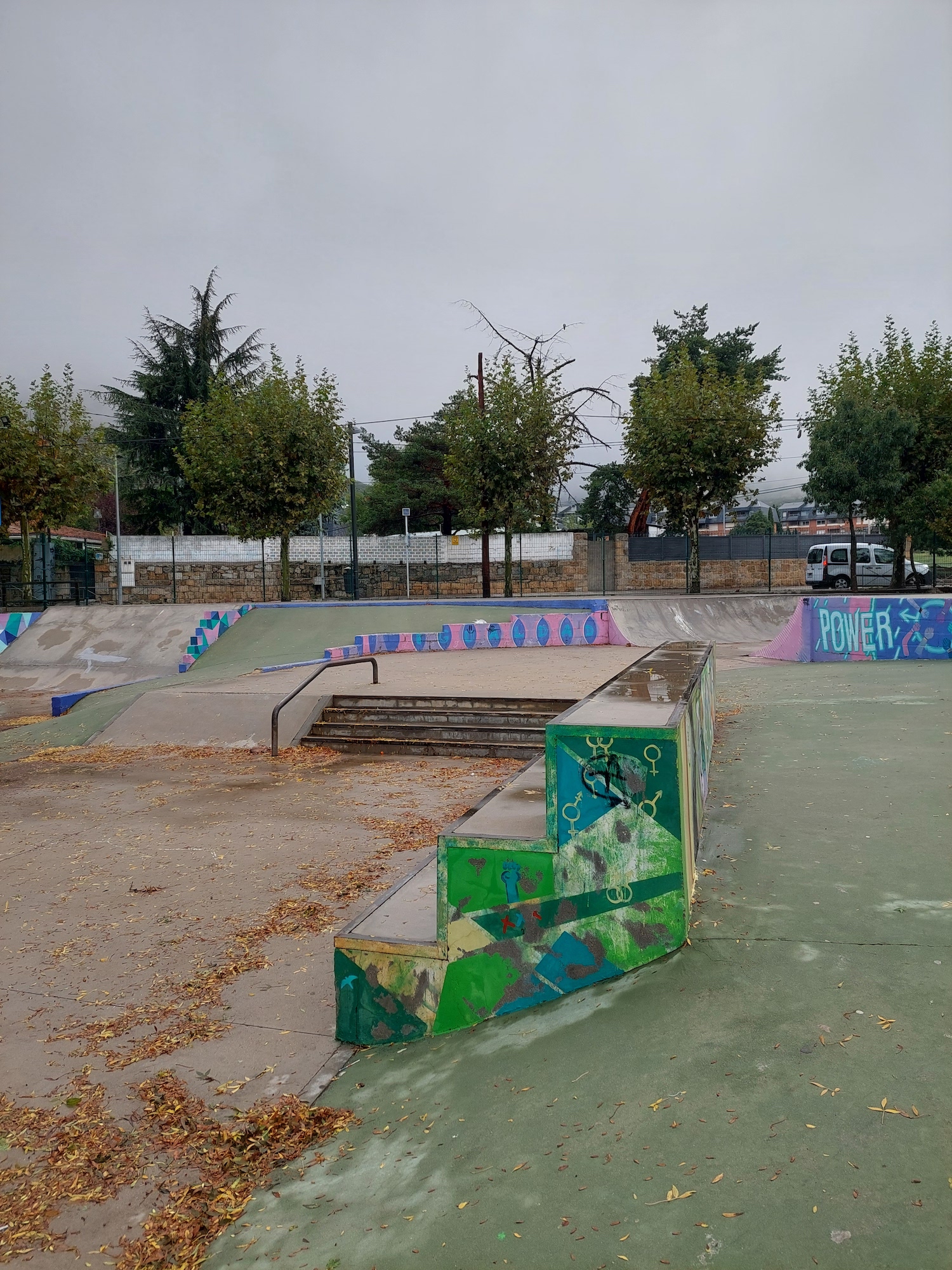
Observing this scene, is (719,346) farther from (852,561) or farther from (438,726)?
(438,726)

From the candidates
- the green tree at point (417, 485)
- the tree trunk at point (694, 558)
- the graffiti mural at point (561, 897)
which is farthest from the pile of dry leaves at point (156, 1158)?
the green tree at point (417, 485)

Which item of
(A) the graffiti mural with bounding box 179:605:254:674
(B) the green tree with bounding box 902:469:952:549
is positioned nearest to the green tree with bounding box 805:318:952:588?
(B) the green tree with bounding box 902:469:952:549

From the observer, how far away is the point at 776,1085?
2.32 m

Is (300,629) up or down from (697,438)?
down

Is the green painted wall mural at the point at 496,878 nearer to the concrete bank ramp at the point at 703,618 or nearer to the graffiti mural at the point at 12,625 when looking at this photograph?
the concrete bank ramp at the point at 703,618

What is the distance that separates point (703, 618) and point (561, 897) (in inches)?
640

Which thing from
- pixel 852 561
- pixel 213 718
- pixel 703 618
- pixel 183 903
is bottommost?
pixel 183 903

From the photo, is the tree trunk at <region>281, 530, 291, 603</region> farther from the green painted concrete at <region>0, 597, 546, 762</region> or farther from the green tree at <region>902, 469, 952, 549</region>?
the green tree at <region>902, 469, 952, 549</region>

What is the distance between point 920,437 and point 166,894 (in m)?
26.3

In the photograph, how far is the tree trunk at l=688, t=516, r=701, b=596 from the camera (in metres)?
26.7

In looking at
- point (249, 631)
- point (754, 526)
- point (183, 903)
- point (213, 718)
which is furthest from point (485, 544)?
point (754, 526)

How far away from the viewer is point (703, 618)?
1861cm

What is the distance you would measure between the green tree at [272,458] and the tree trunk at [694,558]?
10634 millimetres

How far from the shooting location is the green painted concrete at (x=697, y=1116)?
1919mm
